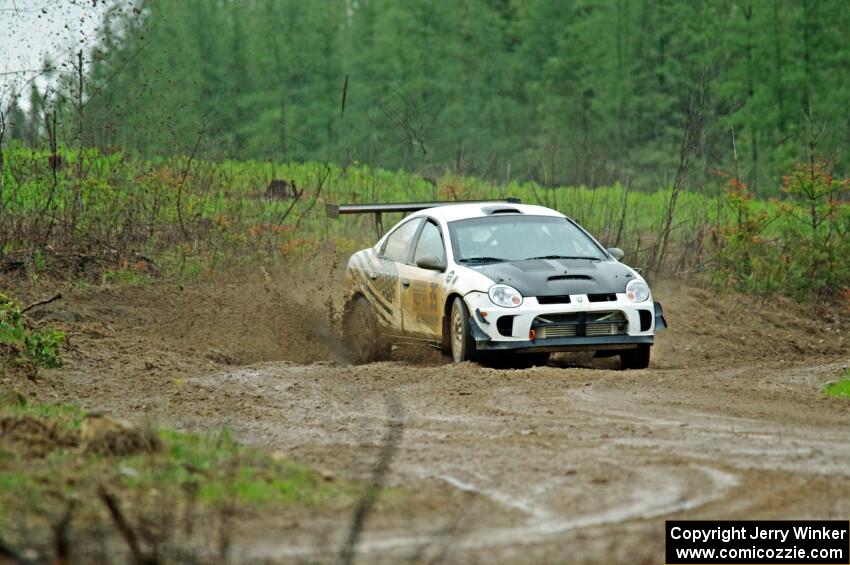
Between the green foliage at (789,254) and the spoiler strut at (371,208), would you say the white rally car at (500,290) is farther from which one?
the green foliage at (789,254)

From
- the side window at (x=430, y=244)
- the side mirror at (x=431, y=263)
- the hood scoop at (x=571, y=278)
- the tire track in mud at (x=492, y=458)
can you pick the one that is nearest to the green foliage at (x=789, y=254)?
the side window at (x=430, y=244)

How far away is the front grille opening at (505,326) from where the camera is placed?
41.5ft

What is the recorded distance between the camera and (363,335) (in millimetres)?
15539

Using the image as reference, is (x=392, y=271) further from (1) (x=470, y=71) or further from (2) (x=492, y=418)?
(1) (x=470, y=71)

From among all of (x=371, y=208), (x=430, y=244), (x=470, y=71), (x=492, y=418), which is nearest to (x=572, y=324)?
(x=430, y=244)

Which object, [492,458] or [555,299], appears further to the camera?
[555,299]

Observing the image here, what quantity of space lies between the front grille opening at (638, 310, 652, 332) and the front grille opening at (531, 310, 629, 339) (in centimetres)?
34

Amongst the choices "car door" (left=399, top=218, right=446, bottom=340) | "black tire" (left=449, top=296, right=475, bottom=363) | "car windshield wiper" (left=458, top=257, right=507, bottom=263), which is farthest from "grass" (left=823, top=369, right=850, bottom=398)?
"car door" (left=399, top=218, right=446, bottom=340)

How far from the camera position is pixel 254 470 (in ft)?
23.4

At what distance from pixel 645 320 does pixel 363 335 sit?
3778 millimetres

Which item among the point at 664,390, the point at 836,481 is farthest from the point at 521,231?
the point at 836,481

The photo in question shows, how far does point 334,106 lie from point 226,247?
125ft

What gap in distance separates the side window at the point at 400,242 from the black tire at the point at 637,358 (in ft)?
9.05

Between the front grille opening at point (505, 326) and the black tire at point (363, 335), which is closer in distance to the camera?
the front grille opening at point (505, 326)
